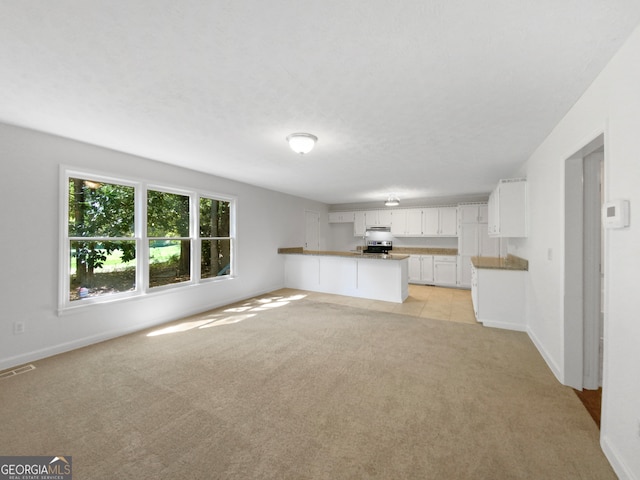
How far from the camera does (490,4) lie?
1.22m

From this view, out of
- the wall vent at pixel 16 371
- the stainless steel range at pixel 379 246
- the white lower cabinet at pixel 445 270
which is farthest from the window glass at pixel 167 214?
the white lower cabinet at pixel 445 270

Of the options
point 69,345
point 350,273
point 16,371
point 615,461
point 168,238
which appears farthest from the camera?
point 350,273

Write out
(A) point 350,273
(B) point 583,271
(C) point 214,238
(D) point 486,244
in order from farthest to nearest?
(D) point 486,244 → (A) point 350,273 → (C) point 214,238 → (B) point 583,271

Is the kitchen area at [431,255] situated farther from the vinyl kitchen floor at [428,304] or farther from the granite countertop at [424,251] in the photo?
the vinyl kitchen floor at [428,304]

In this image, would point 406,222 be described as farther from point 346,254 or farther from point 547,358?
point 547,358

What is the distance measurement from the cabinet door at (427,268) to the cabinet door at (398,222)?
3.16 feet

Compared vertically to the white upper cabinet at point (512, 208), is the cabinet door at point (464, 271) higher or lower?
lower

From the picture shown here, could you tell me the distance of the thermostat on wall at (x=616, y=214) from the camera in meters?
1.39

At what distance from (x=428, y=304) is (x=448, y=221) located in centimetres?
283

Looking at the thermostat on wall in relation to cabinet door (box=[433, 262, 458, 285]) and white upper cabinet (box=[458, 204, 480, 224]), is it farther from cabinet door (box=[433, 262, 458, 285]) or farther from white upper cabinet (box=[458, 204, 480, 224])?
cabinet door (box=[433, 262, 458, 285])

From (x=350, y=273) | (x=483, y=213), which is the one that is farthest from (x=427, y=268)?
(x=350, y=273)

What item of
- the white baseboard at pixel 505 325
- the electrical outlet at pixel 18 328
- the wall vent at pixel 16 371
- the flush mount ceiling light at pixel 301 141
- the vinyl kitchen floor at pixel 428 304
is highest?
the flush mount ceiling light at pixel 301 141

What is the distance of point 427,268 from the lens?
23.0 ft

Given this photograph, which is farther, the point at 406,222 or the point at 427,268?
the point at 406,222
